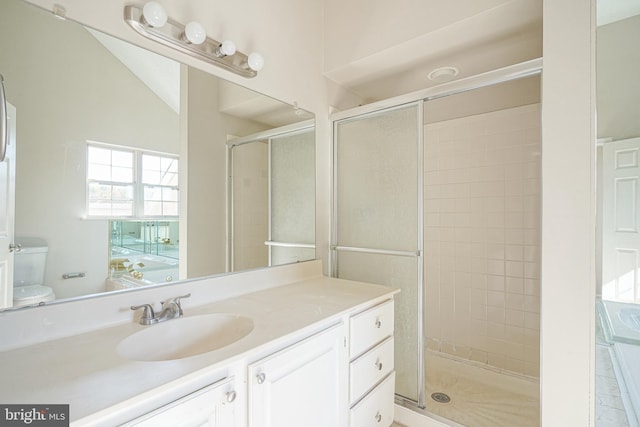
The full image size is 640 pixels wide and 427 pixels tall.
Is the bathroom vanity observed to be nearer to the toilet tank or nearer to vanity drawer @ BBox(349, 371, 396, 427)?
vanity drawer @ BBox(349, 371, 396, 427)

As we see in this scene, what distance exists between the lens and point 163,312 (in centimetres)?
118

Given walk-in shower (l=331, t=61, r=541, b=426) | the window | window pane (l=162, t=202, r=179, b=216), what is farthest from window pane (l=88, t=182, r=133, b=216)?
walk-in shower (l=331, t=61, r=541, b=426)

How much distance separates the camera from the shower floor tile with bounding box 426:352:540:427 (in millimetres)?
1865

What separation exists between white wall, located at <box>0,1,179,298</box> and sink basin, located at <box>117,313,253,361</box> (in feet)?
0.89

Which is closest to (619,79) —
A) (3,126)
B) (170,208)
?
(170,208)

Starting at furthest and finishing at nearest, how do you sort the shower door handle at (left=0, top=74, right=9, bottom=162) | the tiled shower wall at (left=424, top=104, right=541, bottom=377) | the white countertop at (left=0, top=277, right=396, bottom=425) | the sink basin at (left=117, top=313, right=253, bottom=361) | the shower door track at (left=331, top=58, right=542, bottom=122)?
1. the tiled shower wall at (left=424, top=104, right=541, bottom=377)
2. the shower door track at (left=331, top=58, right=542, bottom=122)
3. the sink basin at (left=117, top=313, right=253, bottom=361)
4. the shower door handle at (left=0, top=74, right=9, bottom=162)
5. the white countertop at (left=0, top=277, right=396, bottom=425)

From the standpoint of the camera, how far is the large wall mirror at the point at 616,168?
1273 millimetres

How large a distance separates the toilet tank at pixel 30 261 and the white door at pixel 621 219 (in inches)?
85.2

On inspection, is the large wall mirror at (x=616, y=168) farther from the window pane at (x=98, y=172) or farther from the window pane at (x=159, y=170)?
the window pane at (x=98, y=172)

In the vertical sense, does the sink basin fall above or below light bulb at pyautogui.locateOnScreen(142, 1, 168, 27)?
below

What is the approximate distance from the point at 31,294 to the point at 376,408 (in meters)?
1.56

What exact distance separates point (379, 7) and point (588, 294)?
6.04ft

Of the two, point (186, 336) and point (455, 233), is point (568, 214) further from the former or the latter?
point (186, 336)

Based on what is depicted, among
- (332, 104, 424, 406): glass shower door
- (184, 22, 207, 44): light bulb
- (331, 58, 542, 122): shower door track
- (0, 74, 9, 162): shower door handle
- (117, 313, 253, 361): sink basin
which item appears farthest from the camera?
(332, 104, 424, 406): glass shower door
